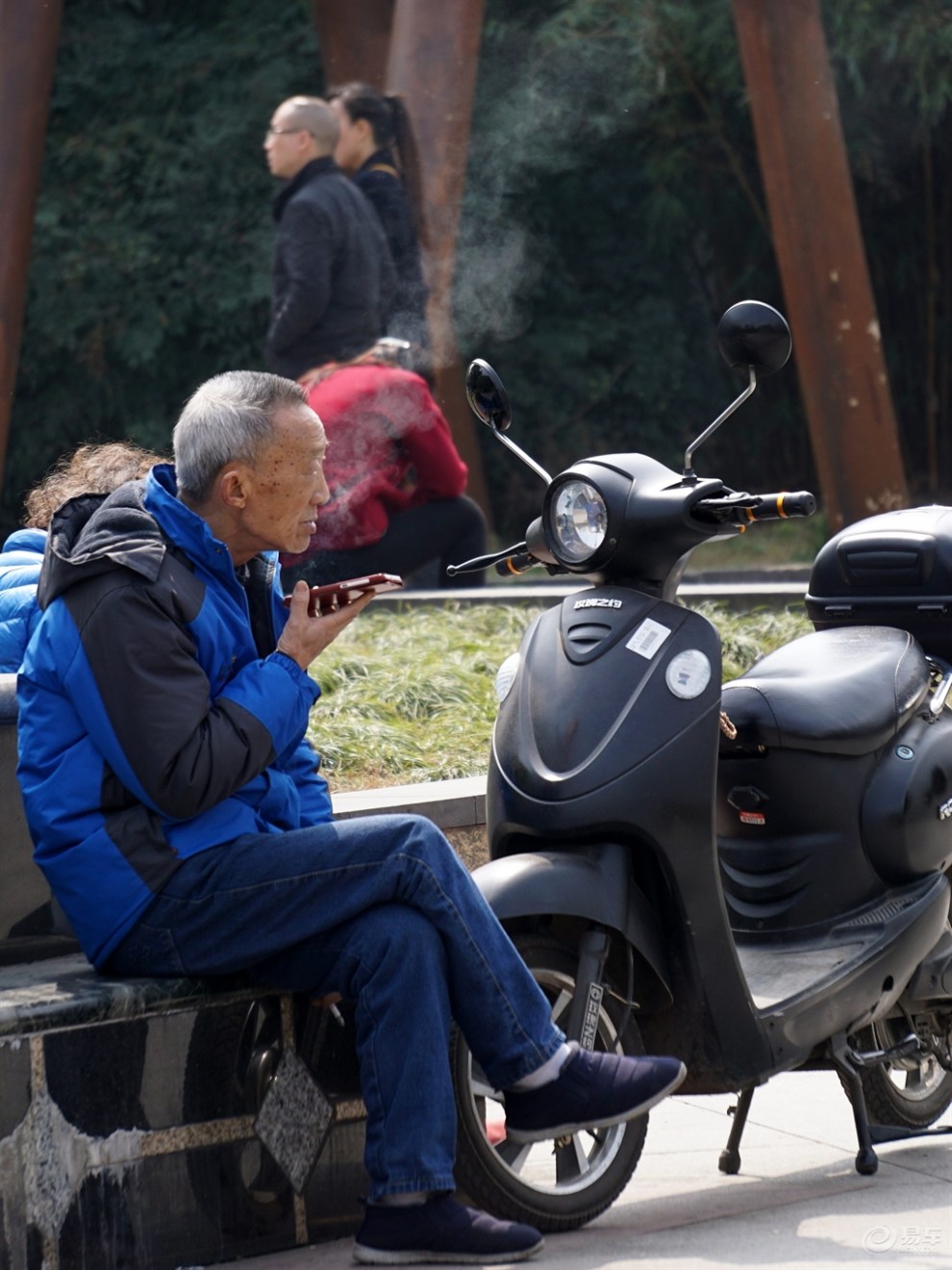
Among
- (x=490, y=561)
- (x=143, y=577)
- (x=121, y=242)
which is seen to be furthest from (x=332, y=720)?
(x=121, y=242)

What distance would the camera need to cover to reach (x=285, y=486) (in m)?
3.40

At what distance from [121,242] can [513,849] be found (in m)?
13.4

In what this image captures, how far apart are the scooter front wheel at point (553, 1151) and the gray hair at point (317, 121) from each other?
18.6 feet

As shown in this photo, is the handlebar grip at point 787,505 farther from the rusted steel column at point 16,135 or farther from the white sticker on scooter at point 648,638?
the rusted steel column at point 16,135

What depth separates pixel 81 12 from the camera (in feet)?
56.0

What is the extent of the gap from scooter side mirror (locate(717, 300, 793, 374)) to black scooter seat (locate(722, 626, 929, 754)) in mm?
602

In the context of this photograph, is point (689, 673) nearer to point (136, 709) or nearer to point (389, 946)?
point (389, 946)

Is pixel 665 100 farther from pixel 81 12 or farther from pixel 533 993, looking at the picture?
pixel 533 993

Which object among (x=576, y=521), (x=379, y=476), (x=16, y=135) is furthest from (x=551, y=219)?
(x=576, y=521)

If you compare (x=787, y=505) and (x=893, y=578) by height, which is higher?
(x=787, y=505)

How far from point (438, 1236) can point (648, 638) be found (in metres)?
1.01

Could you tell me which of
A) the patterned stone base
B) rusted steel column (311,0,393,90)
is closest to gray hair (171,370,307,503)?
the patterned stone base

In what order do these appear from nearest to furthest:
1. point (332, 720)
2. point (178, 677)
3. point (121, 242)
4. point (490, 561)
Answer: point (178, 677), point (490, 561), point (332, 720), point (121, 242)

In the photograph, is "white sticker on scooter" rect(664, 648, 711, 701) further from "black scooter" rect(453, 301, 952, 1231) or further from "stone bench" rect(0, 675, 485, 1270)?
"stone bench" rect(0, 675, 485, 1270)
